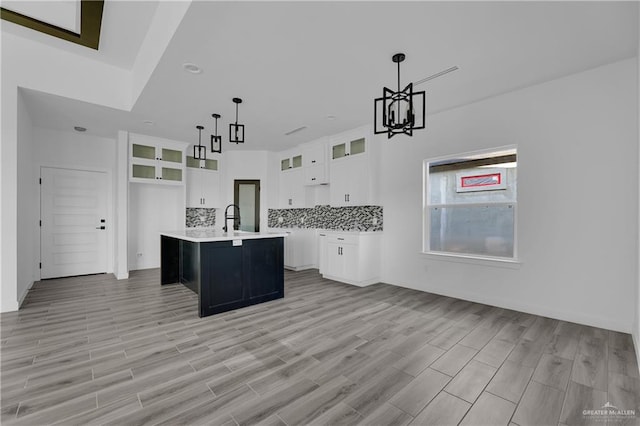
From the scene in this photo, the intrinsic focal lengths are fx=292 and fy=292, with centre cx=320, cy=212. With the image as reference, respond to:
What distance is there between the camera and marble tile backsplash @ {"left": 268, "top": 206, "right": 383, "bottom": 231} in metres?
5.22

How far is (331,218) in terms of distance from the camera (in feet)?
20.4

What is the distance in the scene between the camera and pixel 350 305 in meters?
3.78

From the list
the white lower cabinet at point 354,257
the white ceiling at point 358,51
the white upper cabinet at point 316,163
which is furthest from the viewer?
the white upper cabinet at point 316,163

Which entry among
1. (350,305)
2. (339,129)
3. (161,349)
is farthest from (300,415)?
(339,129)

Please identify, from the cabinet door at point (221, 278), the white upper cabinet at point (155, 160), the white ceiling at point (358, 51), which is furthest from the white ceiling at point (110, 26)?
the cabinet door at point (221, 278)

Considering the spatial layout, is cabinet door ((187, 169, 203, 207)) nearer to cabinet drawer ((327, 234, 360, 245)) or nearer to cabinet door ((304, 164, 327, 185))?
cabinet door ((304, 164, 327, 185))

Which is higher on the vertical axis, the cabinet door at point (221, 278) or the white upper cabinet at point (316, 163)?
the white upper cabinet at point (316, 163)

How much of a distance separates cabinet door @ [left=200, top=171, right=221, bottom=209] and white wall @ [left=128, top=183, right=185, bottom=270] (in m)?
0.58

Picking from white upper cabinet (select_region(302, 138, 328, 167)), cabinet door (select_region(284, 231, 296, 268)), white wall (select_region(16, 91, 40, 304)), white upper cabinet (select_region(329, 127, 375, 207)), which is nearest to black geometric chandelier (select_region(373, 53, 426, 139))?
white upper cabinet (select_region(329, 127, 375, 207))

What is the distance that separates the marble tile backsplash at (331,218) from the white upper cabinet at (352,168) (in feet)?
1.06

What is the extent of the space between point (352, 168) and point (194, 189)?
3.82m

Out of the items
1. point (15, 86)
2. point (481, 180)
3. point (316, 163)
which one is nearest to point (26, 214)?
point (15, 86)

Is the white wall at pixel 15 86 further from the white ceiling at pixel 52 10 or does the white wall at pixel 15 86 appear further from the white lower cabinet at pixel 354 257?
the white lower cabinet at pixel 354 257

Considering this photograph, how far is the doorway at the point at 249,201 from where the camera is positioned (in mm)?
7062
